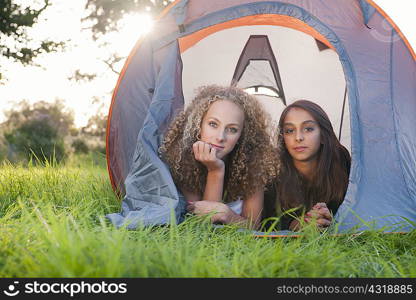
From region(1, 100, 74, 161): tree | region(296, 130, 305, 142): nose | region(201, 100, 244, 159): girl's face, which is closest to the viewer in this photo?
region(201, 100, 244, 159): girl's face

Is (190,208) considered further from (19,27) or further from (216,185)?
(19,27)

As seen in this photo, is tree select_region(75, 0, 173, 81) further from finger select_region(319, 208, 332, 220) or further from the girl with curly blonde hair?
finger select_region(319, 208, 332, 220)

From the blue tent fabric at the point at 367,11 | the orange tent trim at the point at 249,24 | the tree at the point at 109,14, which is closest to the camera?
the blue tent fabric at the point at 367,11

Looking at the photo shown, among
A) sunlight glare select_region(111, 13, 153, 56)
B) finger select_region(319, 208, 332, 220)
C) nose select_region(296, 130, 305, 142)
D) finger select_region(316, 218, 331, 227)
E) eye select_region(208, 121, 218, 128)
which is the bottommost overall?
finger select_region(316, 218, 331, 227)

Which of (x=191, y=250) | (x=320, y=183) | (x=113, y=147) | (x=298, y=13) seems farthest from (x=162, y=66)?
(x=191, y=250)

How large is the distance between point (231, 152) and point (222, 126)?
23cm

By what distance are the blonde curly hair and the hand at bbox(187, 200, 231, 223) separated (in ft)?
0.57

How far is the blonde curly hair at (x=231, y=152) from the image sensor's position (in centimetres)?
228

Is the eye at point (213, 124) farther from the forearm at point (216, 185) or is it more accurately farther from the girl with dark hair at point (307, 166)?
the girl with dark hair at point (307, 166)

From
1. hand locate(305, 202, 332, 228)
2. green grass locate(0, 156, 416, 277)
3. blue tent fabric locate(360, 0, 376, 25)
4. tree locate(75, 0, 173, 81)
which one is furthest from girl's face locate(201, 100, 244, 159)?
tree locate(75, 0, 173, 81)

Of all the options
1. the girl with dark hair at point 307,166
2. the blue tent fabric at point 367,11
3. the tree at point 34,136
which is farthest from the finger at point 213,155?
the tree at point 34,136

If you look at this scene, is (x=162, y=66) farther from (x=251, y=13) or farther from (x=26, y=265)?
(x=26, y=265)

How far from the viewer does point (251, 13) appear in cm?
259

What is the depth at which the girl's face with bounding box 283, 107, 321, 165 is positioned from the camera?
2.55 metres
